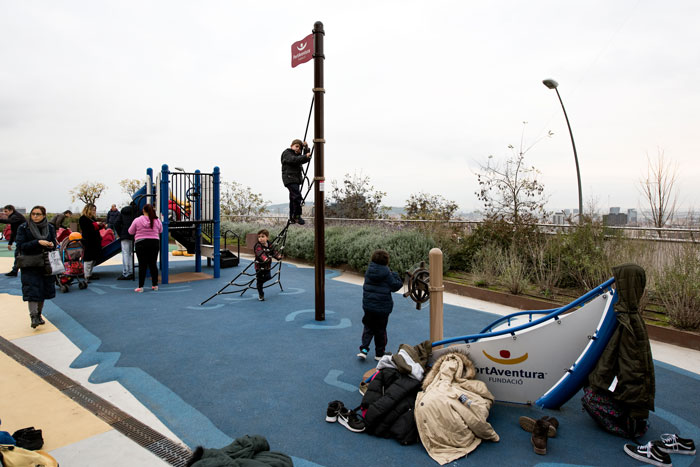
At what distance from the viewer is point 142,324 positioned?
20.9ft

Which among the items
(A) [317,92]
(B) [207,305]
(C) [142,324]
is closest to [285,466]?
(C) [142,324]

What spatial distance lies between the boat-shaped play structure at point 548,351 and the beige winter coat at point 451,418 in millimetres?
288

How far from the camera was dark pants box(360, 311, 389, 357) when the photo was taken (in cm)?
477

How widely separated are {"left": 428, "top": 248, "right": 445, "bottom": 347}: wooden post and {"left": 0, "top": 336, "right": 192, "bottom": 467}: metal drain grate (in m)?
2.38

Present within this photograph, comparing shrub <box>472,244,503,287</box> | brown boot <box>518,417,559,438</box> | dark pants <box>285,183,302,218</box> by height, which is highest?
dark pants <box>285,183,302,218</box>

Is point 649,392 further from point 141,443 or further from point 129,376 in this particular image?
point 129,376

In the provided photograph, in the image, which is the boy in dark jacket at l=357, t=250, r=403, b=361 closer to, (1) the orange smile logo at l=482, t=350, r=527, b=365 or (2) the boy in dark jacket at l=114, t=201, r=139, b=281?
(1) the orange smile logo at l=482, t=350, r=527, b=365

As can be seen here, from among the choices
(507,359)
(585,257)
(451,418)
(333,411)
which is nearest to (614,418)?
(507,359)

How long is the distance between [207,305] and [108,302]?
1882 millimetres

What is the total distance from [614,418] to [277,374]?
305 centimetres

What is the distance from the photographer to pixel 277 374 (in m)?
4.48

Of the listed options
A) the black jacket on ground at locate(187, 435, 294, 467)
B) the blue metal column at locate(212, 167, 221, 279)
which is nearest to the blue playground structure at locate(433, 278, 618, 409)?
the black jacket on ground at locate(187, 435, 294, 467)

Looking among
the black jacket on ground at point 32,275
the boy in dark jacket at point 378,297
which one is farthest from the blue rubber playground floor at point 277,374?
the black jacket on ground at point 32,275

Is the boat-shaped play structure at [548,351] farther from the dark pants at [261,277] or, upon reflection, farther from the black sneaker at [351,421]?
the dark pants at [261,277]
